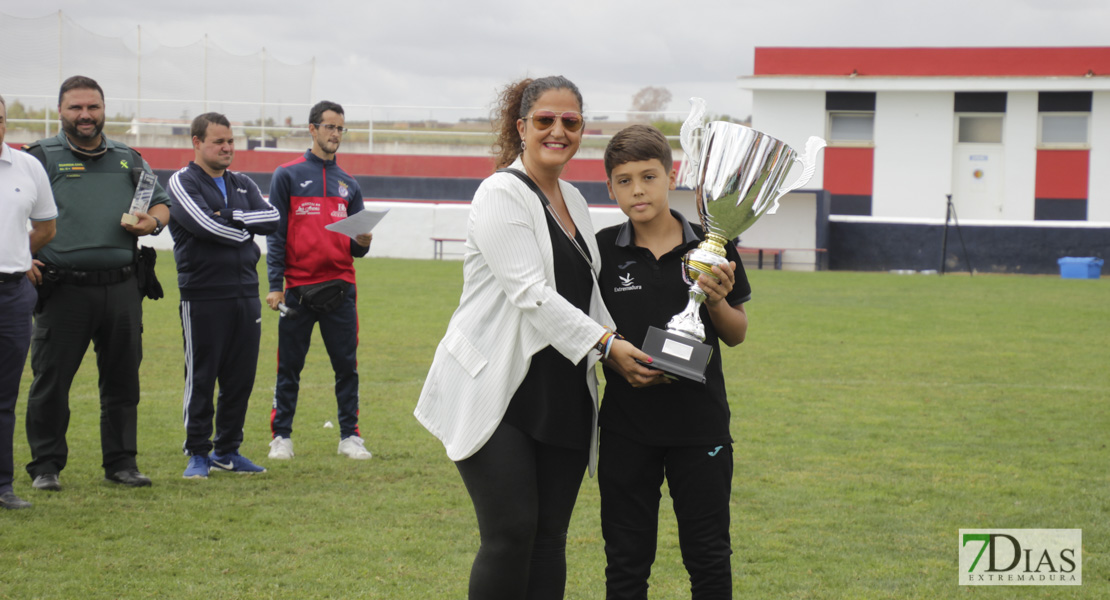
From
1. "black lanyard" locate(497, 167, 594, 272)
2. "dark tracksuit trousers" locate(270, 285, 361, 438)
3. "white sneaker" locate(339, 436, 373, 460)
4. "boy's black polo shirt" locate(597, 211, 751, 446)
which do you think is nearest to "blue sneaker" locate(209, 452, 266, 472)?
A: "dark tracksuit trousers" locate(270, 285, 361, 438)

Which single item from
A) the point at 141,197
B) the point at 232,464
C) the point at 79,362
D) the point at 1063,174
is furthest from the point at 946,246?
the point at 79,362

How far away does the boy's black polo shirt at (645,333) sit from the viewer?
317 centimetres

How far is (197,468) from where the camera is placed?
586 cm

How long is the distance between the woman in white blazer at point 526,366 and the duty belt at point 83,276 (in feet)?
10.2

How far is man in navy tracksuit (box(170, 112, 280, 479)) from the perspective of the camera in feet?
19.0

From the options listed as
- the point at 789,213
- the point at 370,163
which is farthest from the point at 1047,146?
the point at 370,163

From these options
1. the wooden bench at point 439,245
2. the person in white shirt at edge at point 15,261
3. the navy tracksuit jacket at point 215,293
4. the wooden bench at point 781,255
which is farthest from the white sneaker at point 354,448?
the wooden bench at point 781,255

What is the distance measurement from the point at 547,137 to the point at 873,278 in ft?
69.5

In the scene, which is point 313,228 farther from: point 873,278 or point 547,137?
point 873,278

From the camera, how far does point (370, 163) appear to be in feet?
109

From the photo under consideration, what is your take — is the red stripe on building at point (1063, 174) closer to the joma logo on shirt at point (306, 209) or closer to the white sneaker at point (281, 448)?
the joma logo on shirt at point (306, 209)

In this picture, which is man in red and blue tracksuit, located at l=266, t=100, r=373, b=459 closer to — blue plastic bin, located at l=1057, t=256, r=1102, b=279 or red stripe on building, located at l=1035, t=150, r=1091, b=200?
blue plastic bin, located at l=1057, t=256, r=1102, b=279

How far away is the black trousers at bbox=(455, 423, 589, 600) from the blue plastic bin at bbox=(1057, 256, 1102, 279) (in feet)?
81.3

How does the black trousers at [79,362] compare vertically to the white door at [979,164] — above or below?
below
